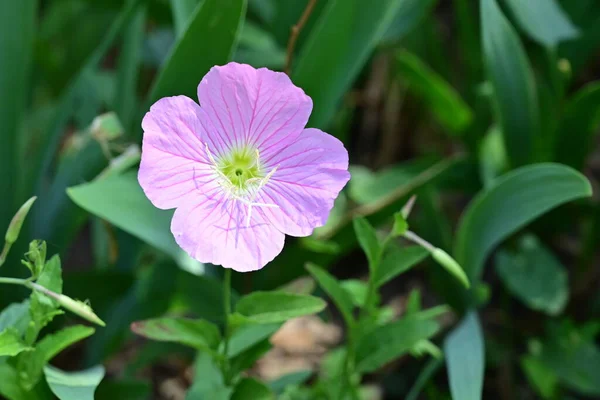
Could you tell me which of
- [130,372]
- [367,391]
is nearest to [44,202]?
[130,372]

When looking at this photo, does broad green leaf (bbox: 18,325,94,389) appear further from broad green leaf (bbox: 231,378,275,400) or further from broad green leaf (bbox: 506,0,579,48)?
broad green leaf (bbox: 506,0,579,48)

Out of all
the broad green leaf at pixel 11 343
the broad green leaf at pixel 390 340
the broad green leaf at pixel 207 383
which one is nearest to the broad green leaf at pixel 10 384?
the broad green leaf at pixel 11 343

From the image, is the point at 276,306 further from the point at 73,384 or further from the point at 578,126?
the point at 578,126

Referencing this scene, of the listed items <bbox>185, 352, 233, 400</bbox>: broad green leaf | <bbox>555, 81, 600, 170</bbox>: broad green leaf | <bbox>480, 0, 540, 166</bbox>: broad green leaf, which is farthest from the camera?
<bbox>555, 81, 600, 170</bbox>: broad green leaf

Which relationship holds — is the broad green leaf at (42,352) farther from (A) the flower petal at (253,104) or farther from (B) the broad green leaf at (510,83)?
(B) the broad green leaf at (510,83)

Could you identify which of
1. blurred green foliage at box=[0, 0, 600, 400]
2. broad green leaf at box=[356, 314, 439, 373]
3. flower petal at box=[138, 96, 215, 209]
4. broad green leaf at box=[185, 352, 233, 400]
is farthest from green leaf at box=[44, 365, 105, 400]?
broad green leaf at box=[356, 314, 439, 373]

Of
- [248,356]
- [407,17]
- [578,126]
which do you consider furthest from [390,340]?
[407,17]

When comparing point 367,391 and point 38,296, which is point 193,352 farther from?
point 38,296
